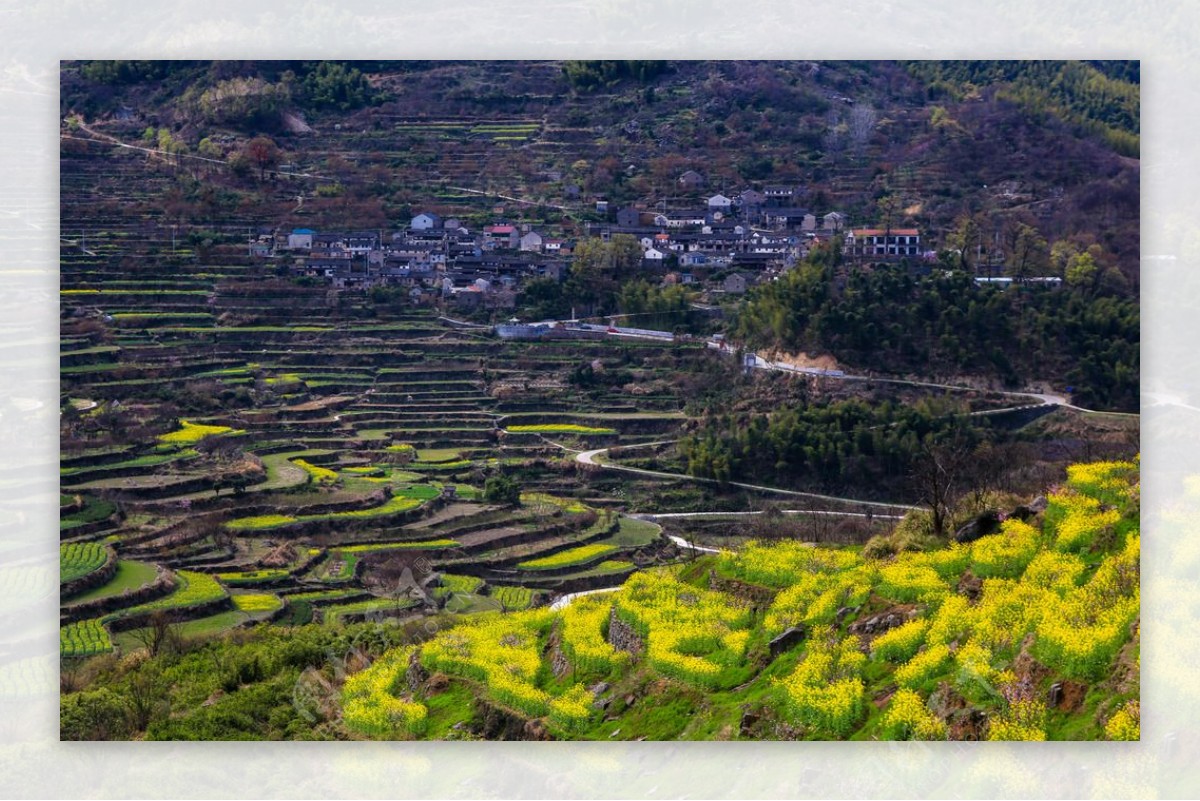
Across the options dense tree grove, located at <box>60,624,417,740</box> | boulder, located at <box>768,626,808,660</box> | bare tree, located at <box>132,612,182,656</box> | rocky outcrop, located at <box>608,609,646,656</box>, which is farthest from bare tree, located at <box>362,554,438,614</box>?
boulder, located at <box>768,626,808,660</box>

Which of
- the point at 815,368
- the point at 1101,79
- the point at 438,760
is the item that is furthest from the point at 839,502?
the point at 438,760

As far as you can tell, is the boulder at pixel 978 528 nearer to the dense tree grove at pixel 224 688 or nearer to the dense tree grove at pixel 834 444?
the dense tree grove at pixel 224 688

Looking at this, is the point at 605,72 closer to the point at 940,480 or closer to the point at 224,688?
the point at 940,480

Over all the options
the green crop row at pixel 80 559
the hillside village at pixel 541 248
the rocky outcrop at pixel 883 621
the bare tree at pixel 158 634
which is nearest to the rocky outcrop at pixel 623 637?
the rocky outcrop at pixel 883 621

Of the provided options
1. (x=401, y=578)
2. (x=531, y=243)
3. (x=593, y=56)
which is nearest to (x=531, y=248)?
(x=531, y=243)

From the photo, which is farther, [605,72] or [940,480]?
[605,72]

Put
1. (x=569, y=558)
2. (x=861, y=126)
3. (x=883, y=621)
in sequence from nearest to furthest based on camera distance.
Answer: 1. (x=883, y=621)
2. (x=569, y=558)
3. (x=861, y=126)
